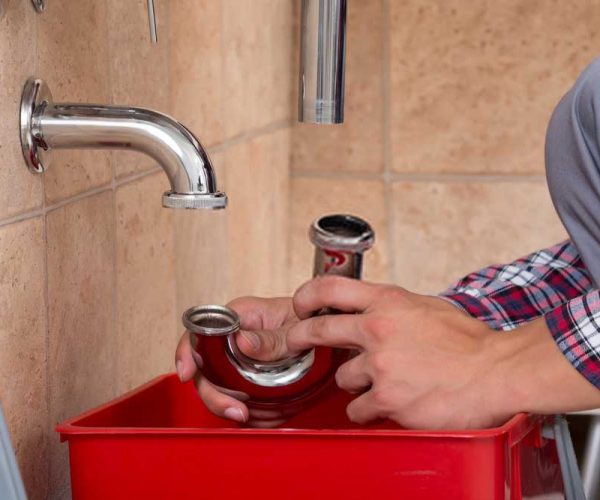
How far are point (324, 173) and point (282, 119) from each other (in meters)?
0.08

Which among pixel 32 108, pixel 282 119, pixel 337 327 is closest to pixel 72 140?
pixel 32 108

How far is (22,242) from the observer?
50cm

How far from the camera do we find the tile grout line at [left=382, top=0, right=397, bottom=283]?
114 centimetres

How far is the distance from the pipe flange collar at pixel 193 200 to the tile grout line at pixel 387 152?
2.35 feet

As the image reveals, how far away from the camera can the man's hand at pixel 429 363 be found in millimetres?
511

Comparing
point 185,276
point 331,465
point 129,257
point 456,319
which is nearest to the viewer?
point 331,465

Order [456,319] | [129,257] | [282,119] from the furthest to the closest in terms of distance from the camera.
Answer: [282,119], [129,257], [456,319]

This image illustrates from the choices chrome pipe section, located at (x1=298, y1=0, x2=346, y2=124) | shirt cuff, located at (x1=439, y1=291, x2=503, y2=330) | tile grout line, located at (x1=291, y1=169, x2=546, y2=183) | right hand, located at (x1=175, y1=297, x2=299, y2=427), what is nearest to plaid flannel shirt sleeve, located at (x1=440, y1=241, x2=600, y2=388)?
shirt cuff, located at (x1=439, y1=291, x2=503, y2=330)

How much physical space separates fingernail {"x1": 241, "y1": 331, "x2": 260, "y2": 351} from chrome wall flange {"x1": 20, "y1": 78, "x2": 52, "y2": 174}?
5.3 inches

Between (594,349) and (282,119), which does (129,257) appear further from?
(282,119)

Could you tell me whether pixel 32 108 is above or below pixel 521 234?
above

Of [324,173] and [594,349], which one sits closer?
[594,349]

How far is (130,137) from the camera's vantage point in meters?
0.47

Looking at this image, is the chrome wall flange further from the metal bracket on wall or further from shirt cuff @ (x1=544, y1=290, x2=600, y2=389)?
shirt cuff @ (x1=544, y1=290, x2=600, y2=389)
